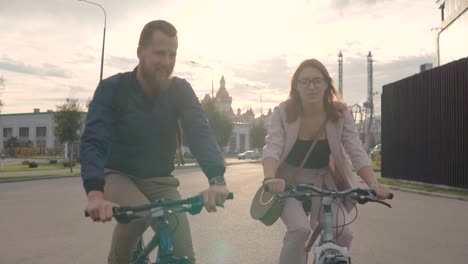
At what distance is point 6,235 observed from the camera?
8109 mm

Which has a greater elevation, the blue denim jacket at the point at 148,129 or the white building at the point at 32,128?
the white building at the point at 32,128

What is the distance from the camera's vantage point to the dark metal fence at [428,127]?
1681cm

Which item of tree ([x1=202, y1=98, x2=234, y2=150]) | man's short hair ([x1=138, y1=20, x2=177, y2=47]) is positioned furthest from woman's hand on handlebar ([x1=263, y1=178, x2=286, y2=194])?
tree ([x1=202, y1=98, x2=234, y2=150])

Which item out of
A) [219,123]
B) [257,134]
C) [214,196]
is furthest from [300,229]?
[257,134]

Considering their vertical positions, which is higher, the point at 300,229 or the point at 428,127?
the point at 428,127

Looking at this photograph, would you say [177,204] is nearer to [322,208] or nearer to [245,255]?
[322,208]

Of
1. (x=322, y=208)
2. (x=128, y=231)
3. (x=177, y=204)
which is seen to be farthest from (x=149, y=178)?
(x=322, y=208)

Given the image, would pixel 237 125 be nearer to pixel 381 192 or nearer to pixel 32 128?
pixel 32 128

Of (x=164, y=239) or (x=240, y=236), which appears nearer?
(x=164, y=239)

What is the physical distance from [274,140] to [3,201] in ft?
39.5

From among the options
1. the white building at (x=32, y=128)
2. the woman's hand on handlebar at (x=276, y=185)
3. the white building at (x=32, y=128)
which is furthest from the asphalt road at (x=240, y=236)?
the white building at (x=32, y=128)

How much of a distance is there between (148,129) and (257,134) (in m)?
91.7

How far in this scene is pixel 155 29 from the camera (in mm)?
2645

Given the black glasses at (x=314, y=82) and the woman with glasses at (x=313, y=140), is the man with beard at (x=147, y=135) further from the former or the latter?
the black glasses at (x=314, y=82)
